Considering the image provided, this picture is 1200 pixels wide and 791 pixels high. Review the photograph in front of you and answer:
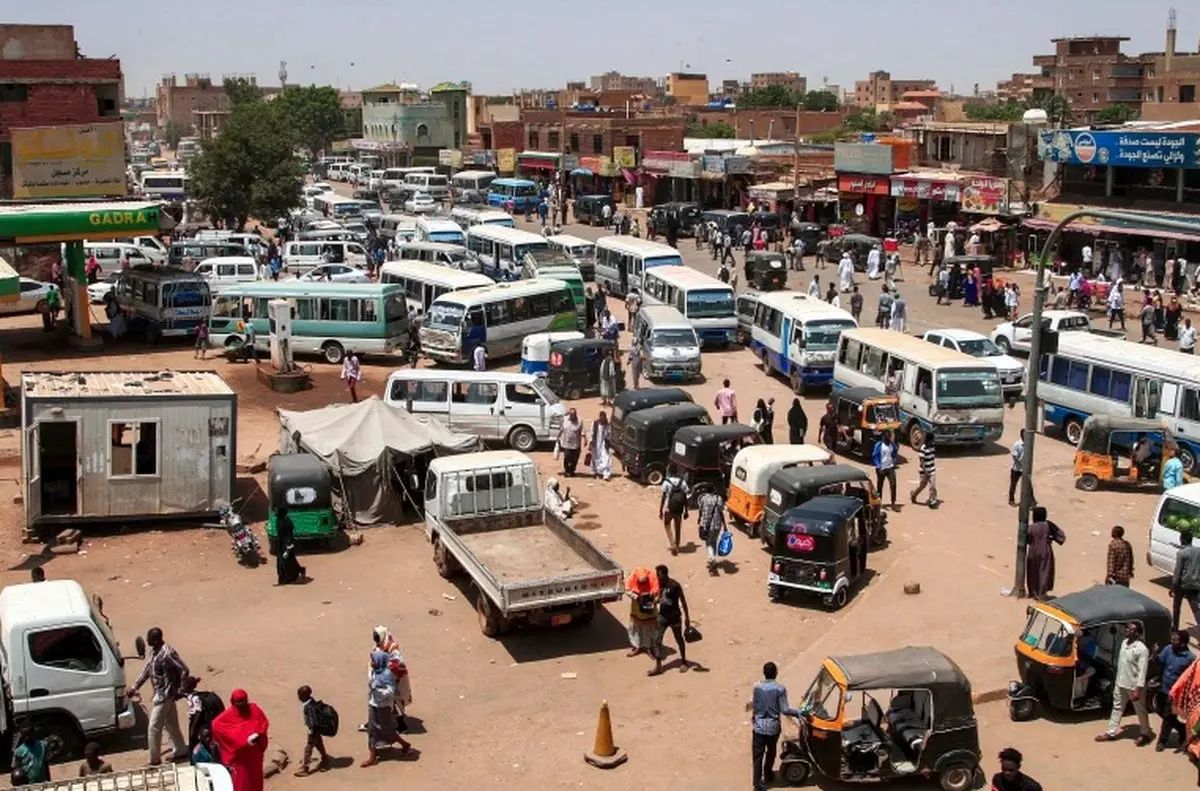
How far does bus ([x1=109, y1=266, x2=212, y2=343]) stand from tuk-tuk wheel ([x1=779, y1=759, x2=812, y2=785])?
28.4m

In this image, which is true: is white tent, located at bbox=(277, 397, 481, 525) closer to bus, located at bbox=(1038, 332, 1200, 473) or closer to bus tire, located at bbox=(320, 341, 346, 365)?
bus, located at bbox=(1038, 332, 1200, 473)

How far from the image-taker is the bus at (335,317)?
35.7 metres

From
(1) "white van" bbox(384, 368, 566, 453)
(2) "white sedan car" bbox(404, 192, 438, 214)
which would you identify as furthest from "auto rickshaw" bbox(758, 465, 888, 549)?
(2) "white sedan car" bbox(404, 192, 438, 214)

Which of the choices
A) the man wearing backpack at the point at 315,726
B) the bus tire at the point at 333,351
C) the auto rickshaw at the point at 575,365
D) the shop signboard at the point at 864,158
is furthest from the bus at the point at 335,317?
the shop signboard at the point at 864,158

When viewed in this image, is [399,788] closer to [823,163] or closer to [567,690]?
[567,690]

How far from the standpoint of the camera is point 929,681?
1256 cm

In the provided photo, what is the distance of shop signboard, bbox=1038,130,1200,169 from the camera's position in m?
44.0

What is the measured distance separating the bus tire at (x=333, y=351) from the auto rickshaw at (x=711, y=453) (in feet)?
50.7

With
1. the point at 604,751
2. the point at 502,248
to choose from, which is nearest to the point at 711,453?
the point at 604,751

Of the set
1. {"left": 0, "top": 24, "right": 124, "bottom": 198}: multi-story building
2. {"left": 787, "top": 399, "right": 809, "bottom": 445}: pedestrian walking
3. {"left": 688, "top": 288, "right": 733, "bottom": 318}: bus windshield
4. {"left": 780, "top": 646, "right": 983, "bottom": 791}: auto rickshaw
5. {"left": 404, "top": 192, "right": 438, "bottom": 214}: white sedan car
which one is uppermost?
{"left": 0, "top": 24, "right": 124, "bottom": 198}: multi-story building

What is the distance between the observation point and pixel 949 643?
54.0ft

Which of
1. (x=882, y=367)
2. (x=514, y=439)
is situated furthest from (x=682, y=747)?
(x=882, y=367)

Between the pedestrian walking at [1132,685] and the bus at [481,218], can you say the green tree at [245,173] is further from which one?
the pedestrian walking at [1132,685]

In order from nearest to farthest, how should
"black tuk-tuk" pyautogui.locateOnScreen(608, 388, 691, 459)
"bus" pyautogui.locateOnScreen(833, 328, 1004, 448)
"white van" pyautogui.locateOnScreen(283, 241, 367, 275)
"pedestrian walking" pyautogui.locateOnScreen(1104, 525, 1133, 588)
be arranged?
"pedestrian walking" pyautogui.locateOnScreen(1104, 525, 1133, 588), "black tuk-tuk" pyautogui.locateOnScreen(608, 388, 691, 459), "bus" pyautogui.locateOnScreen(833, 328, 1004, 448), "white van" pyautogui.locateOnScreen(283, 241, 367, 275)
